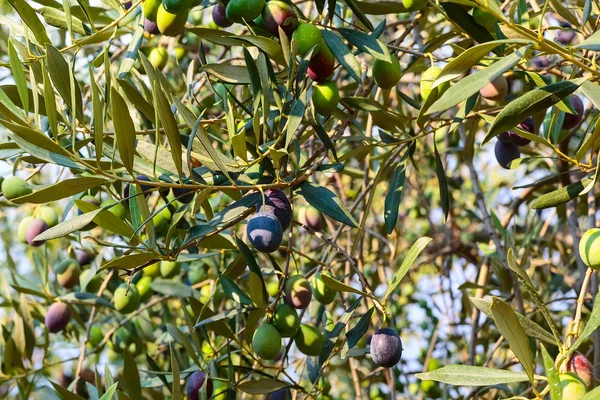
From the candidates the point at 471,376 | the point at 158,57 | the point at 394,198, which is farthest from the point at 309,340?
the point at 158,57

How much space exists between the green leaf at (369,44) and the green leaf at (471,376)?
19.4 inches

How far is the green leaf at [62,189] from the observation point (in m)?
1.07

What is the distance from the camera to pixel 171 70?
2.80 meters

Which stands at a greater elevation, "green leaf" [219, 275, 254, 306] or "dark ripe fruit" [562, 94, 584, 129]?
"dark ripe fruit" [562, 94, 584, 129]

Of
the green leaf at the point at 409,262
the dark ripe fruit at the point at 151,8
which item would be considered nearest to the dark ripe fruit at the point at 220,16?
the dark ripe fruit at the point at 151,8

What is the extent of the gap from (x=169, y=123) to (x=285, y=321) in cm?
51

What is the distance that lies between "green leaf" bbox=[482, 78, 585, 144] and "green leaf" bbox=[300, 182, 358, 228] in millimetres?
257

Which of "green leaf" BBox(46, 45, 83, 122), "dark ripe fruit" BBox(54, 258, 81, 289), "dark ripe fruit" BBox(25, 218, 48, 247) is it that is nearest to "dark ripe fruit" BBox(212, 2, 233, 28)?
"green leaf" BBox(46, 45, 83, 122)

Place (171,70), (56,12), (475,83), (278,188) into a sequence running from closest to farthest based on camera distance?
(475,83) < (278,188) < (56,12) < (171,70)

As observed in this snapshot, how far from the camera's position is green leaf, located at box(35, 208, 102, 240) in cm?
108

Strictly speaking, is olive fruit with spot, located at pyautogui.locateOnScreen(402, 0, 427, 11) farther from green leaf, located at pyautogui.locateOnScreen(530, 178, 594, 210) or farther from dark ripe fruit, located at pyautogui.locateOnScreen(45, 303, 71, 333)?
dark ripe fruit, located at pyautogui.locateOnScreen(45, 303, 71, 333)

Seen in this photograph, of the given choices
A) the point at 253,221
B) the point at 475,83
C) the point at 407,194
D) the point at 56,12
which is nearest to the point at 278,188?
the point at 253,221

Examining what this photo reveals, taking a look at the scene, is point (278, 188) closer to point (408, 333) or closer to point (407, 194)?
point (407, 194)

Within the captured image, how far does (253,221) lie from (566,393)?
508 mm
